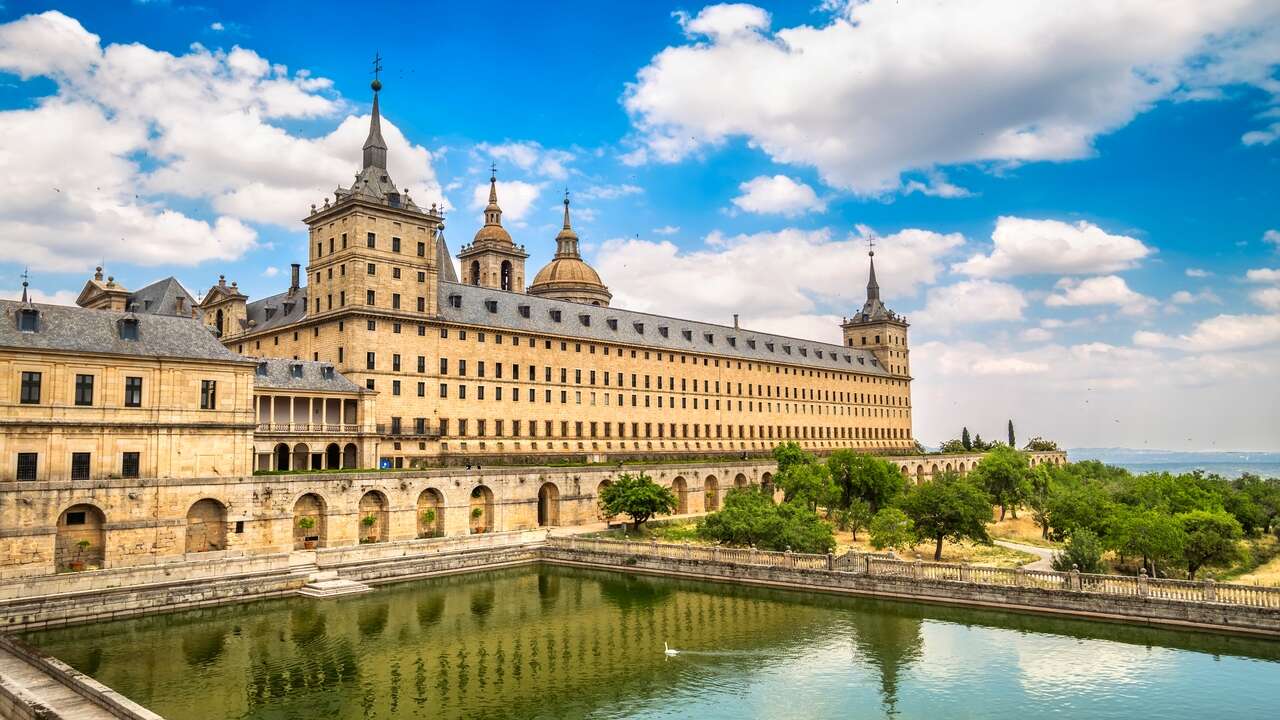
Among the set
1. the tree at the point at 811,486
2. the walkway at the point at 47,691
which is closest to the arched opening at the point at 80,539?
the walkway at the point at 47,691

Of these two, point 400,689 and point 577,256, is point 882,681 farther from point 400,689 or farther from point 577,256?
point 577,256

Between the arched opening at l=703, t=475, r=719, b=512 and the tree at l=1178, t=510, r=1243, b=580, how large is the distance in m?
37.3

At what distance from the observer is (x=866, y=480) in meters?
69.8

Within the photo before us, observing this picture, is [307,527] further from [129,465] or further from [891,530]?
[891,530]

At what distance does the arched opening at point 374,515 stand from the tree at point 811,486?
1201 inches

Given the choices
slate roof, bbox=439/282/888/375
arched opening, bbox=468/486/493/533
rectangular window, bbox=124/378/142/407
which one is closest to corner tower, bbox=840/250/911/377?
slate roof, bbox=439/282/888/375

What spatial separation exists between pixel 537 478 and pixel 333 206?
84.0ft

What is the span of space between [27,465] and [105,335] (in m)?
7.00

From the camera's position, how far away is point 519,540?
54.6 metres

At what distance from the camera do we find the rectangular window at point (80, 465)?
4122 cm

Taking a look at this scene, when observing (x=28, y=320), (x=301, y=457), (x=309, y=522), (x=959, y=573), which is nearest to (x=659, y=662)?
(x=959, y=573)

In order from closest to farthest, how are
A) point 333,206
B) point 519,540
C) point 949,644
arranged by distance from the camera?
point 949,644 < point 519,540 < point 333,206

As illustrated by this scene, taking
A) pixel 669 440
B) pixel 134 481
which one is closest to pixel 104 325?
pixel 134 481

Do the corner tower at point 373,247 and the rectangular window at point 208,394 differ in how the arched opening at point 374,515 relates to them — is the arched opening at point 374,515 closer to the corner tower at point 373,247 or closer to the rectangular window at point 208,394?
the rectangular window at point 208,394
